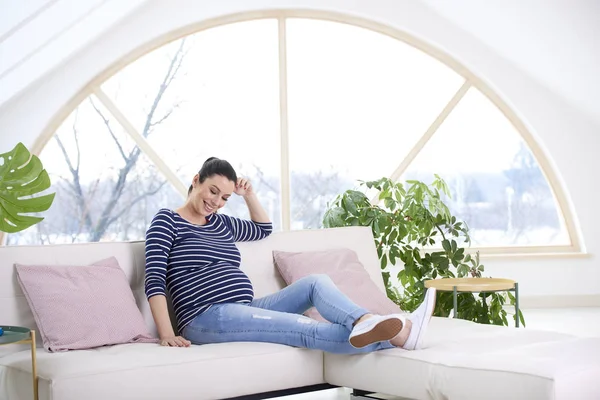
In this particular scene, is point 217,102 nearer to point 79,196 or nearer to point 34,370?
point 79,196

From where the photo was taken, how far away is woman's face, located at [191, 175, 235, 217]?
3.53 metres

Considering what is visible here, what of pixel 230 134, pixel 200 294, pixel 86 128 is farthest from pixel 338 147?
pixel 200 294

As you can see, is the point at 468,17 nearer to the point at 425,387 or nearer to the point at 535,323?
the point at 535,323

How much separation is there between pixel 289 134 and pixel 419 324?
409 cm

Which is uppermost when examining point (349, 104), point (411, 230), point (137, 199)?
point (349, 104)

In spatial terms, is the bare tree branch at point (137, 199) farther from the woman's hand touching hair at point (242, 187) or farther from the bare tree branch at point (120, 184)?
the woman's hand touching hair at point (242, 187)

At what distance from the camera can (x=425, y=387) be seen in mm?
2865

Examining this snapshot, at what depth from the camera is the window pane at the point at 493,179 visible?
7.24 meters

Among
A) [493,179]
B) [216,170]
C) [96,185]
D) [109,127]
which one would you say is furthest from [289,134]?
[216,170]

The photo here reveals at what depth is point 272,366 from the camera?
3.09 m

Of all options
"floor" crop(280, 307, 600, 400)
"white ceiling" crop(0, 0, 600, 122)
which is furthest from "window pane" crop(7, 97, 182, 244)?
"floor" crop(280, 307, 600, 400)

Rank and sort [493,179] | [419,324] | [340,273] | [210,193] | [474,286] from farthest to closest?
[493,179]
[474,286]
[340,273]
[210,193]
[419,324]

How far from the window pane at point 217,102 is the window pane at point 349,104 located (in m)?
0.20

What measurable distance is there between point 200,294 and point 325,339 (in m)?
0.57
